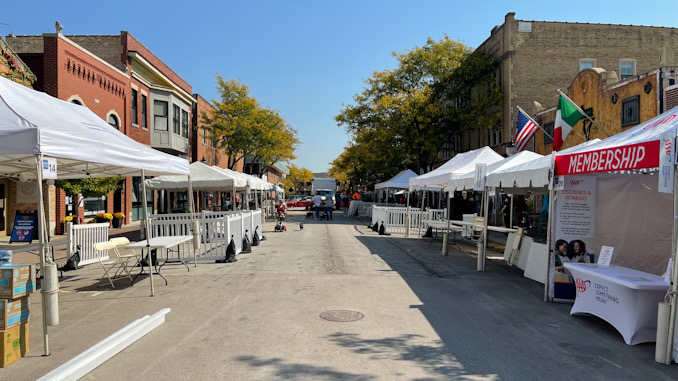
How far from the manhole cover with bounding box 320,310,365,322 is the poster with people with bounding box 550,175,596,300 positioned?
3648 millimetres

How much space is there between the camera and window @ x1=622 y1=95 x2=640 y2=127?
16.4 metres

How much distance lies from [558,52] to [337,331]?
2763cm

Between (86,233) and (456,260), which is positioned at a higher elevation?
(86,233)

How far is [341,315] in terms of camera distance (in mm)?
6785

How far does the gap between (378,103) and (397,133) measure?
2544 millimetres

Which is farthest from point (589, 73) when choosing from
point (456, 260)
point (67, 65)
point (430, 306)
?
point (67, 65)

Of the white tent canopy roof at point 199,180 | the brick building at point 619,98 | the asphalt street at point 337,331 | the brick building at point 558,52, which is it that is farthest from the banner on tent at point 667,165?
the brick building at point 558,52

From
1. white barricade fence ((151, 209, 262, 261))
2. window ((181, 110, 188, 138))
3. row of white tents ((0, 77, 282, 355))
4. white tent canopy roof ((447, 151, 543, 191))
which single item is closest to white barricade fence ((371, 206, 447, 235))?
white tent canopy roof ((447, 151, 543, 191))

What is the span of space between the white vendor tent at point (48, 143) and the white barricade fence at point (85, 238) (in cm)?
225

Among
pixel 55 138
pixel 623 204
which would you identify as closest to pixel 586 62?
pixel 623 204

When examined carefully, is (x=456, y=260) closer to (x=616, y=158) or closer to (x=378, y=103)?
(x=616, y=158)

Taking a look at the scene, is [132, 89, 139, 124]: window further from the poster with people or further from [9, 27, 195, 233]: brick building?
the poster with people

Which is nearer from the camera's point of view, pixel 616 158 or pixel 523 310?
pixel 616 158

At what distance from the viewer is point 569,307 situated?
7.61 metres
